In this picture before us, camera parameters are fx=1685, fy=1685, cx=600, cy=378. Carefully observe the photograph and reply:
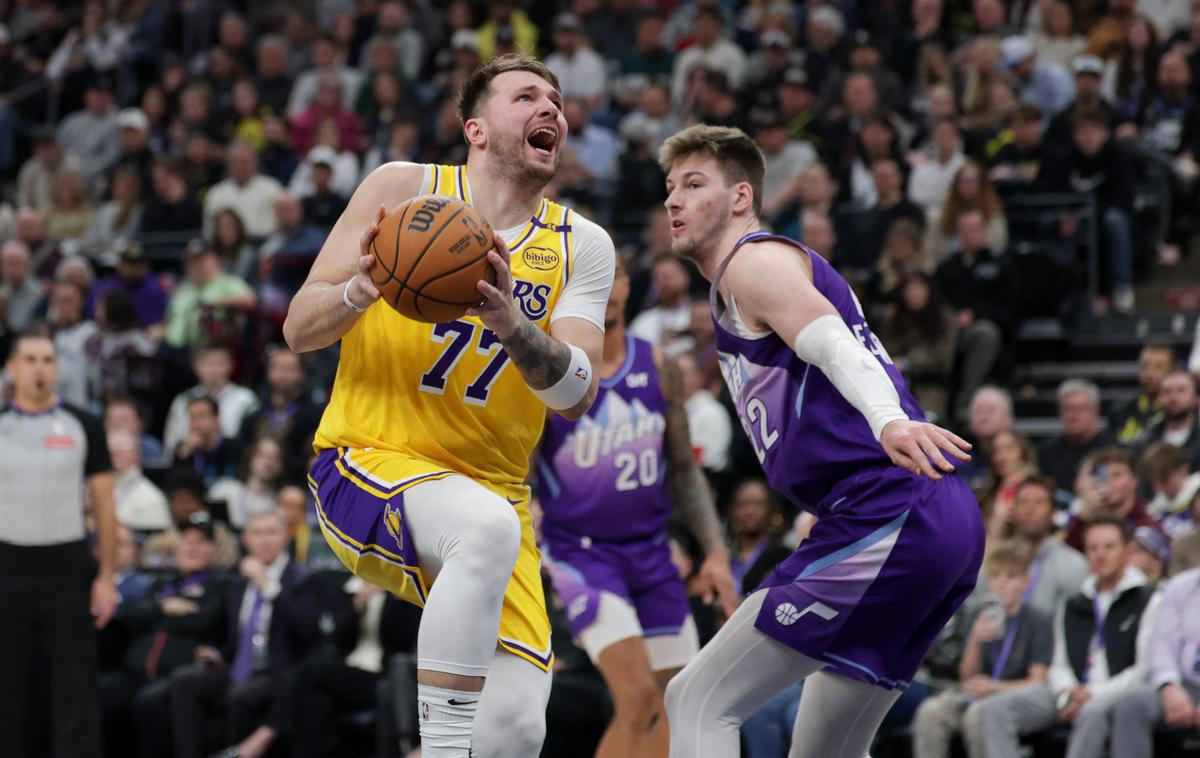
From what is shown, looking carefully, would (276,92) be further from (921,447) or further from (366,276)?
(921,447)

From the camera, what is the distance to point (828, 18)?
52.3 feet

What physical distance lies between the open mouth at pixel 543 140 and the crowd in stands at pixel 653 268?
414 cm

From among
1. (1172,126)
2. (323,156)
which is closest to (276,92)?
(323,156)

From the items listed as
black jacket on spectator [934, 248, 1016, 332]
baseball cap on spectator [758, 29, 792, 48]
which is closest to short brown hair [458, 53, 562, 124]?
black jacket on spectator [934, 248, 1016, 332]

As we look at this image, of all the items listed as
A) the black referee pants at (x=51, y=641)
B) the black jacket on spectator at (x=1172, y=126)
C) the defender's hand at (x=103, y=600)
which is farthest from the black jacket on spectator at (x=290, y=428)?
the black jacket on spectator at (x=1172, y=126)

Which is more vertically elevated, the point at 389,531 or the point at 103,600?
the point at 389,531

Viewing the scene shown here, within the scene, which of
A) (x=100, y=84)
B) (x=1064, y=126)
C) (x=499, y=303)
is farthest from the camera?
(x=100, y=84)

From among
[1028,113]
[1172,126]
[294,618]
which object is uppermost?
[1028,113]

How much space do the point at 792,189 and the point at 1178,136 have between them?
10.2 feet

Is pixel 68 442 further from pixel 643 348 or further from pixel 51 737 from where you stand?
pixel 643 348

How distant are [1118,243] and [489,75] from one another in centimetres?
848

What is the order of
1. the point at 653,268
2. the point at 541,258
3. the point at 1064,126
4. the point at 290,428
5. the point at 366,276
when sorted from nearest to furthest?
the point at 366,276 → the point at 541,258 → the point at 290,428 → the point at 653,268 → the point at 1064,126

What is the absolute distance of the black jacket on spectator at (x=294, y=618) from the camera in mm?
10578

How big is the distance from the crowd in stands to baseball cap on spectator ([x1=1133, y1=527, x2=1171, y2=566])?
0.06 ft
